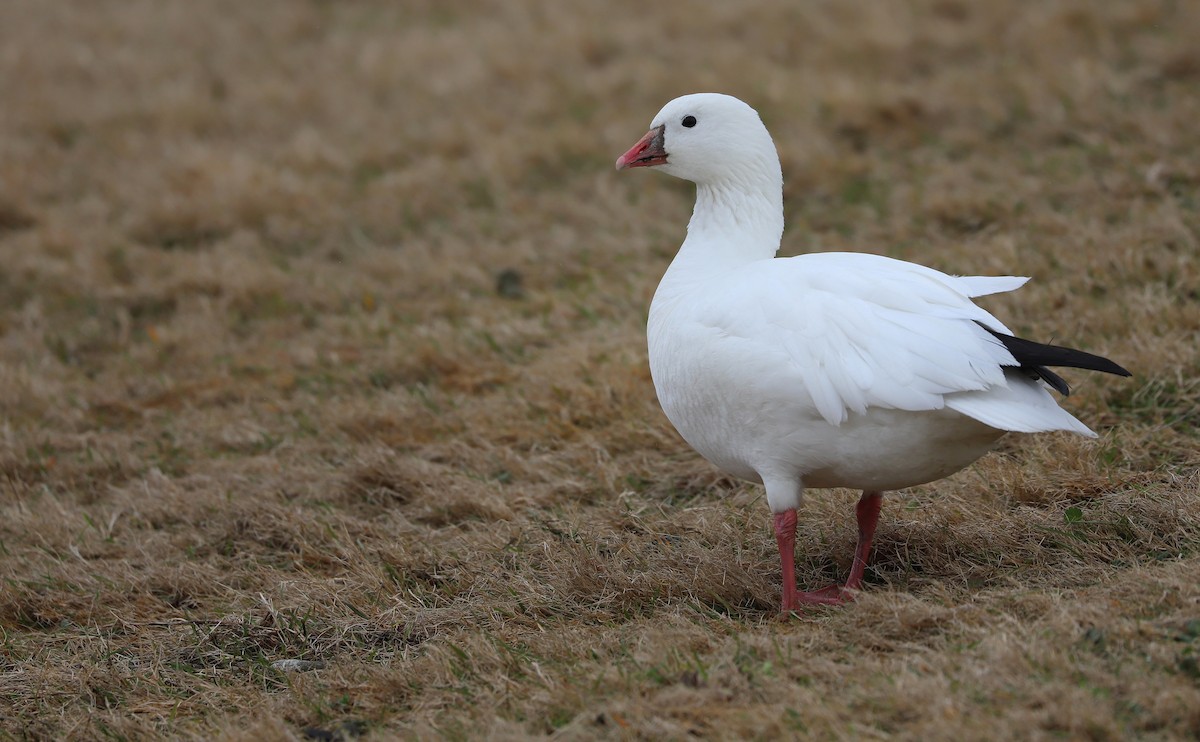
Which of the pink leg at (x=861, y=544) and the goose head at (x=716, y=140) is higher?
the goose head at (x=716, y=140)

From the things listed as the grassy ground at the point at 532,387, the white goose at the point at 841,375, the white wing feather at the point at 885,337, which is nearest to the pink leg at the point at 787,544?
the white goose at the point at 841,375

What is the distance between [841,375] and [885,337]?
0.17m

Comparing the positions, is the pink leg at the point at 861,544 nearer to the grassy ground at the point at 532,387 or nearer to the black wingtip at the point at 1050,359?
the grassy ground at the point at 532,387

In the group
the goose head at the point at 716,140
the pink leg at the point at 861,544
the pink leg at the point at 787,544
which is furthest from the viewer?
the goose head at the point at 716,140

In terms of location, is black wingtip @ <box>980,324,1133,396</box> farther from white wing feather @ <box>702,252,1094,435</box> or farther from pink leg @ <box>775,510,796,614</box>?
pink leg @ <box>775,510,796,614</box>

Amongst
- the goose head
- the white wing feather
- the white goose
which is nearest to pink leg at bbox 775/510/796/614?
the white goose

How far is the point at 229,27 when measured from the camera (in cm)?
1142

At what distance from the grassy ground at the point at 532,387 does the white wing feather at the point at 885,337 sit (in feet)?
1.79

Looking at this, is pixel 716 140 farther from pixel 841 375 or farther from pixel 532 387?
pixel 532 387

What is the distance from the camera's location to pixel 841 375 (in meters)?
3.17

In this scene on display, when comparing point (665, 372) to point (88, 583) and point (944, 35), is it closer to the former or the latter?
point (88, 583)

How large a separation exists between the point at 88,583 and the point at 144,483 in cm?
85

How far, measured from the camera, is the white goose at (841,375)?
311 cm

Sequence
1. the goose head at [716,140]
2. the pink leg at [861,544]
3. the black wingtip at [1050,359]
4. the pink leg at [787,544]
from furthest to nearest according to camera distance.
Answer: the goose head at [716,140] → the pink leg at [861,544] → the pink leg at [787,544] → the black wingtip at [1050,359]
